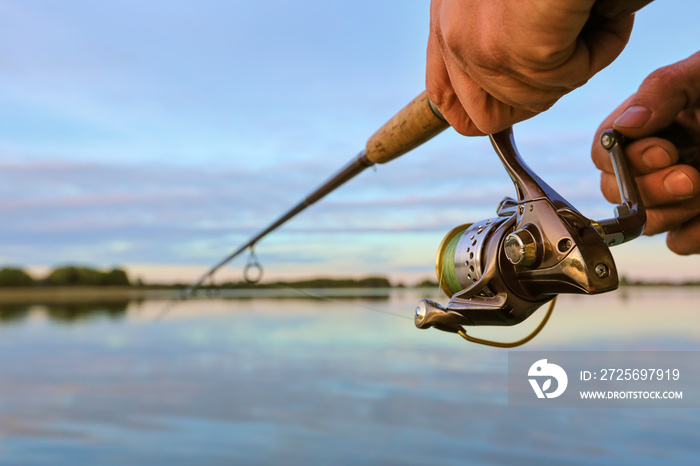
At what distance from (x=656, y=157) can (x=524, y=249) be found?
500 millimetres

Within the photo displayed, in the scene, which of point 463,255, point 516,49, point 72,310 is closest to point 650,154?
point 463,255

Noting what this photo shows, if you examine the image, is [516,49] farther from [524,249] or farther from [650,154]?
Result: [650,154]

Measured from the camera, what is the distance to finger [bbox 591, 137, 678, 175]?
1.28 metres

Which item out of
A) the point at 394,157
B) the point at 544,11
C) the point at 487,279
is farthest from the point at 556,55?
the point at 394,157

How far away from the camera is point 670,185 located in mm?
1310

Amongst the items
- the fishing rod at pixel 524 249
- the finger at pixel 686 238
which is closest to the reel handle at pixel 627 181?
the fishing rod at pixel 524 249

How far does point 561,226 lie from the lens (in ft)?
3.27

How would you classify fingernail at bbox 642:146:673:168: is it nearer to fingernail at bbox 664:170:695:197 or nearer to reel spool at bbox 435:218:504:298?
fingernail at bbox 664:170:695:197

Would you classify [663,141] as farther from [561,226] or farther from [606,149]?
[561,226]

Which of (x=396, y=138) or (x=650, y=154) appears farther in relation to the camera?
(x=396, y=138)

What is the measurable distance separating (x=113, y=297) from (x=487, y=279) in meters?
34.7

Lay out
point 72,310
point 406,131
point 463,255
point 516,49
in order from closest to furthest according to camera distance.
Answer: point 516,49 → point 463,255 → point 406,131 → point 72,310

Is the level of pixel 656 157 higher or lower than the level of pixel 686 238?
higher

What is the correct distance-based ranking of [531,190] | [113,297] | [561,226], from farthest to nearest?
[113,297]
[531,190]
[561,226]
